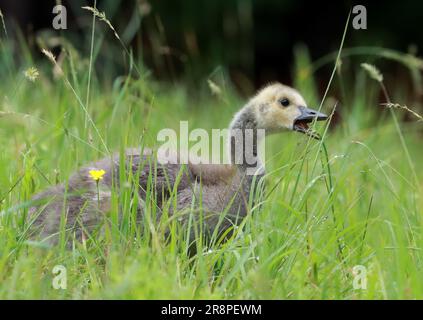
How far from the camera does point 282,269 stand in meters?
3.08

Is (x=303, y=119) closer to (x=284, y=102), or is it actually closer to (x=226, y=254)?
(x=284, y=102)

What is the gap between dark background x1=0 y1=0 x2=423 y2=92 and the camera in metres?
9.91

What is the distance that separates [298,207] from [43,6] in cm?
762

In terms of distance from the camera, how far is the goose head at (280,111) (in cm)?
423

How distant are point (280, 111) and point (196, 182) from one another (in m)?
0.70

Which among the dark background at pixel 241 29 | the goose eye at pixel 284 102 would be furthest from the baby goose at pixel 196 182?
the dark background at pixel 241 29

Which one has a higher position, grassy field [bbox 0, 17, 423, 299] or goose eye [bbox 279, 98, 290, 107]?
goose eye [bbox 279, 98, 290, 107]

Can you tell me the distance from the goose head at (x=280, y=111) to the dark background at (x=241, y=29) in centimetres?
513

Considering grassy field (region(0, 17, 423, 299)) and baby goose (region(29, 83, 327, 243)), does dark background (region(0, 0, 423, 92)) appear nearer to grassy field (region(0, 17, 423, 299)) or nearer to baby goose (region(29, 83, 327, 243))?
baby goose (region(29, 83, 327, 243))

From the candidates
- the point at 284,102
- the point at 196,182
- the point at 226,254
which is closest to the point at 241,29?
the point at 284,102

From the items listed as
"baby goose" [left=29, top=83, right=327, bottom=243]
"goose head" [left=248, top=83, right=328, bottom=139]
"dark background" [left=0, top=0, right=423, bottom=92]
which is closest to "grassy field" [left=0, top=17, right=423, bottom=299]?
"baby goose" [left=29, top=83, right=327, bottom=243]

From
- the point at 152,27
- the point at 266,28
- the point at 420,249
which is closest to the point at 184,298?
the point at 420,249

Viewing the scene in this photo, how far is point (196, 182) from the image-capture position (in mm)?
3758
